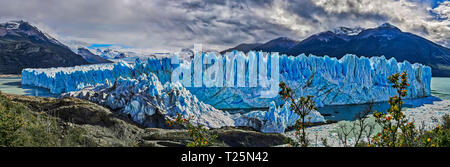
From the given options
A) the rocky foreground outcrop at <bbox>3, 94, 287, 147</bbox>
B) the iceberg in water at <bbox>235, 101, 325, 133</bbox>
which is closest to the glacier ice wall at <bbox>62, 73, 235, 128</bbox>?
the iceberg in water at <bbox>235, 101, 325, 133</bbox>

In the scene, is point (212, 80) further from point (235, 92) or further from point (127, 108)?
point (127, 108)

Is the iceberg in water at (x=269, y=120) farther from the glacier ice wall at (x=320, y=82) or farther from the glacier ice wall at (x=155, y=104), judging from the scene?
the glacier ice wall at (x=320, y=82)

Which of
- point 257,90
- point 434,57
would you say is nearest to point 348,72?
point 257,90

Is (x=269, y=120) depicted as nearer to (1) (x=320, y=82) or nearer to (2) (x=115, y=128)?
(2) (x=115, y=128)

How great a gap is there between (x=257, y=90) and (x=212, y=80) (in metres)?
2.87

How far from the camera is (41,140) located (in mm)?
4070

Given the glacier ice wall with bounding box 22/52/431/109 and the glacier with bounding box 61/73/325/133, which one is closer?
the glacier with bounding box 61/73/325/133

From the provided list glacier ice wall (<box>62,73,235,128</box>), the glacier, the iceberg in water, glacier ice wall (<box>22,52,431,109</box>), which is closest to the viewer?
the iceberg in water

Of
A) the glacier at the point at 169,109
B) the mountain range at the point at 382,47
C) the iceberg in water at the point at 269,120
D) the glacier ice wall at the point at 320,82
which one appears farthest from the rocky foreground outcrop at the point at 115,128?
the mountain range at the point at 382,47

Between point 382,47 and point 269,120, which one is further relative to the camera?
point 382,47

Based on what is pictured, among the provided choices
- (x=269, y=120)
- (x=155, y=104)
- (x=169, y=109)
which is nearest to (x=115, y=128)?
(x=155, y=104)

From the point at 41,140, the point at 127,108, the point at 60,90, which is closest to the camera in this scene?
the point at 41,140

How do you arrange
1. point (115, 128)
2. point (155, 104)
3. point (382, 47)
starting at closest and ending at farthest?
point (115, 128) < point (155, 104) < point (382, 47)

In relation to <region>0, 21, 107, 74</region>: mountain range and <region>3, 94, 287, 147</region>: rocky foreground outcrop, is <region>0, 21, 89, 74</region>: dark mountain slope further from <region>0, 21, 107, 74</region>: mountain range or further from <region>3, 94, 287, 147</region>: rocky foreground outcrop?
<region>3, 94, 287, 147</region>: rocky foreground outcrop
